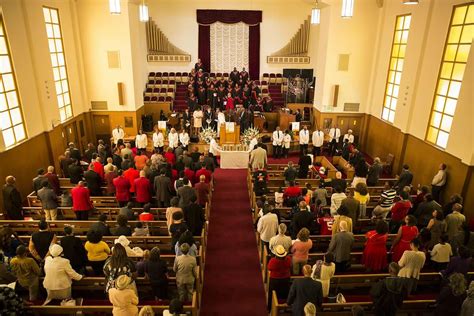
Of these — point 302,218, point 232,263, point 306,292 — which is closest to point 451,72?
point 302,218

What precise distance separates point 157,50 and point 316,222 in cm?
1489

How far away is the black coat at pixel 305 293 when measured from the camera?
4621 mm

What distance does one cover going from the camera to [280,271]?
5773mm

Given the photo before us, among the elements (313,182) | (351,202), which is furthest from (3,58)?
(351,202)

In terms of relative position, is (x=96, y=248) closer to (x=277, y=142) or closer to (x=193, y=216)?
(x=193, y=216)

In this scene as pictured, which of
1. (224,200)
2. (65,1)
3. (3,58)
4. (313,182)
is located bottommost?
(224,200)

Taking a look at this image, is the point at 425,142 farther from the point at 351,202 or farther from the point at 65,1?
the point at 65,1

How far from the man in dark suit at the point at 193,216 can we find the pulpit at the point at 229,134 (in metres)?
7.01

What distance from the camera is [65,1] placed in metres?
13.6

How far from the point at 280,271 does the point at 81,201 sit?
4.63 metres

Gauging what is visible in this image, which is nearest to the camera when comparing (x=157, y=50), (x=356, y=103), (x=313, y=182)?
(x=313, y=182)

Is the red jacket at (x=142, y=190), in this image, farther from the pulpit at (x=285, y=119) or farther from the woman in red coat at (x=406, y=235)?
the pulpit at (x=285, y=119)

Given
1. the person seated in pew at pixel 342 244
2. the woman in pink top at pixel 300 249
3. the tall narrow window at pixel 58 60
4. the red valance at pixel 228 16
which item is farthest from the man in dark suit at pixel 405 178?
the red valance at pixel 228 16

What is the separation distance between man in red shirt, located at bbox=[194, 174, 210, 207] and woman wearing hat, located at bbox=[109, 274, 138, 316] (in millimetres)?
4109
